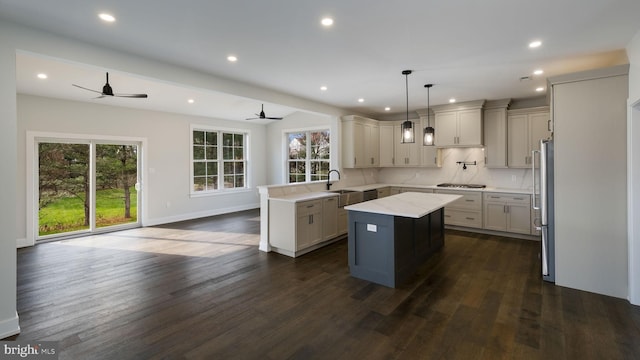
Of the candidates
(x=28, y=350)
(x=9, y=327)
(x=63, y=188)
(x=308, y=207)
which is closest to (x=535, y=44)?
(x=308, y=207)

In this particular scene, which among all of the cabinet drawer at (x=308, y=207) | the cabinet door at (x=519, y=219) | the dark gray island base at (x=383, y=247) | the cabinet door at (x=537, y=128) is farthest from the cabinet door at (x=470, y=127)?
the cabinet drawer at (x=308, y=207)

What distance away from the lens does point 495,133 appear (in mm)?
5820

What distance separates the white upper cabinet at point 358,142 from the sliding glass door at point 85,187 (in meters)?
4.66

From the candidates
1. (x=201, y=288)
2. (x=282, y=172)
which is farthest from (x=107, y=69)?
(x=282, y=172)

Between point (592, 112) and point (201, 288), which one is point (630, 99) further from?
point (201, 288)

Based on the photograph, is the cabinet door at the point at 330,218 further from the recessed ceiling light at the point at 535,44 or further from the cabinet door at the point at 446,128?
the recessed ceiling light at the point at 535,44

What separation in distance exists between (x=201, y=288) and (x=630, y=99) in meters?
4.87

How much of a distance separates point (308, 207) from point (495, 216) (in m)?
3.58

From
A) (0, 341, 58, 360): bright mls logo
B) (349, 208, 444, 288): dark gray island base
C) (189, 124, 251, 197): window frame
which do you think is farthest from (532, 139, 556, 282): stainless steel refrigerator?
(189, 124, 251, 197): window frame

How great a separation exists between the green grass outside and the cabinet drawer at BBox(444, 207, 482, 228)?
6803 millimetres

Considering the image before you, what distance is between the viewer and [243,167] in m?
8.99

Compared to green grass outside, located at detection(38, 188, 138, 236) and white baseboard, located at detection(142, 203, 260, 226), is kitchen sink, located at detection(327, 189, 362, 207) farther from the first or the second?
green grass outside, located at detection(38, 188, 138, 236)

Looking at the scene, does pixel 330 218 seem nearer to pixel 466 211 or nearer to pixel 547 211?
pixel 466 211

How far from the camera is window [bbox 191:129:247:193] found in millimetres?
7797
